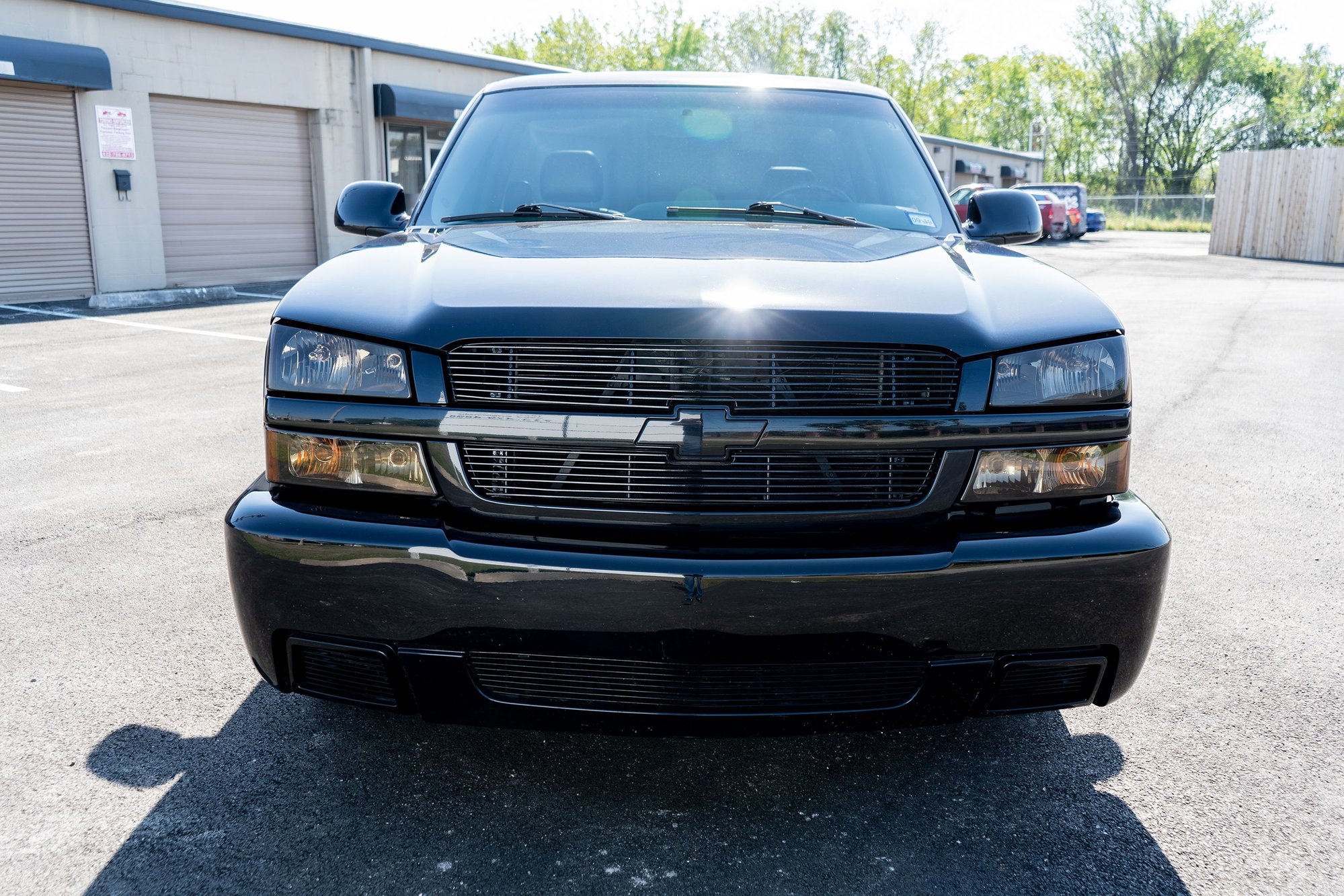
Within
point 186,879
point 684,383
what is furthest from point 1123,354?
point 186,879

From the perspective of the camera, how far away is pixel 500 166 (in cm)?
354

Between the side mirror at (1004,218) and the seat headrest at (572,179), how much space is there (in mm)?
1245

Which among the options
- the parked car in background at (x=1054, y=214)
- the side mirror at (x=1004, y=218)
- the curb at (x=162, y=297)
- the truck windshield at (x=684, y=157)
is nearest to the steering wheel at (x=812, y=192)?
the truck windshield at (x=684, y=157)

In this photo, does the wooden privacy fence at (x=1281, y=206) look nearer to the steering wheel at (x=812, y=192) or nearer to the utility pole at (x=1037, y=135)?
the steering wheel at (x=812, y=192)

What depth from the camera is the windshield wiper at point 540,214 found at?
3.21 meters

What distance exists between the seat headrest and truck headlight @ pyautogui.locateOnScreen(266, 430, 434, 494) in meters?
1.43

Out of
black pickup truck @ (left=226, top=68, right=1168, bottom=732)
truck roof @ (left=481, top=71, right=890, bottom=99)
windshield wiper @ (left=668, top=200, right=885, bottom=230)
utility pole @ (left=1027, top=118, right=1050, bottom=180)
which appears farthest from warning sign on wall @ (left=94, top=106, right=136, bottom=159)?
utility pole @ (left=1027, top=118, right=1050, bottom=180)

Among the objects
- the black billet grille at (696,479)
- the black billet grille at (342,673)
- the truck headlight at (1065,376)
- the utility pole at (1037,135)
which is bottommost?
the black billet grille at (342,673)

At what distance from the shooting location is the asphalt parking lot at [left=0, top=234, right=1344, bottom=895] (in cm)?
216

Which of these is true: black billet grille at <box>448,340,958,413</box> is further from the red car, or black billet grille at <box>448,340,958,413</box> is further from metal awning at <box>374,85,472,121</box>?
the red car

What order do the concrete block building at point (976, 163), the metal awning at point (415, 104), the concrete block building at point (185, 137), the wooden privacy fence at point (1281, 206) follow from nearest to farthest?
the concrete block building at point (185, 137), the metal awning at point (415, 104), the wooden privacy fence at point (1281, 206), the concrete block building at point (976, 163)

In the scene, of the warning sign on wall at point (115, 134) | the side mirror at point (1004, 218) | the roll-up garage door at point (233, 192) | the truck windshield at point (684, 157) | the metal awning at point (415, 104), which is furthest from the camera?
the metal awning at point (415, 104)

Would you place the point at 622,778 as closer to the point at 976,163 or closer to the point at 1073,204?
the point at 1073,204

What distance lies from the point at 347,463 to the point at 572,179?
157cm
